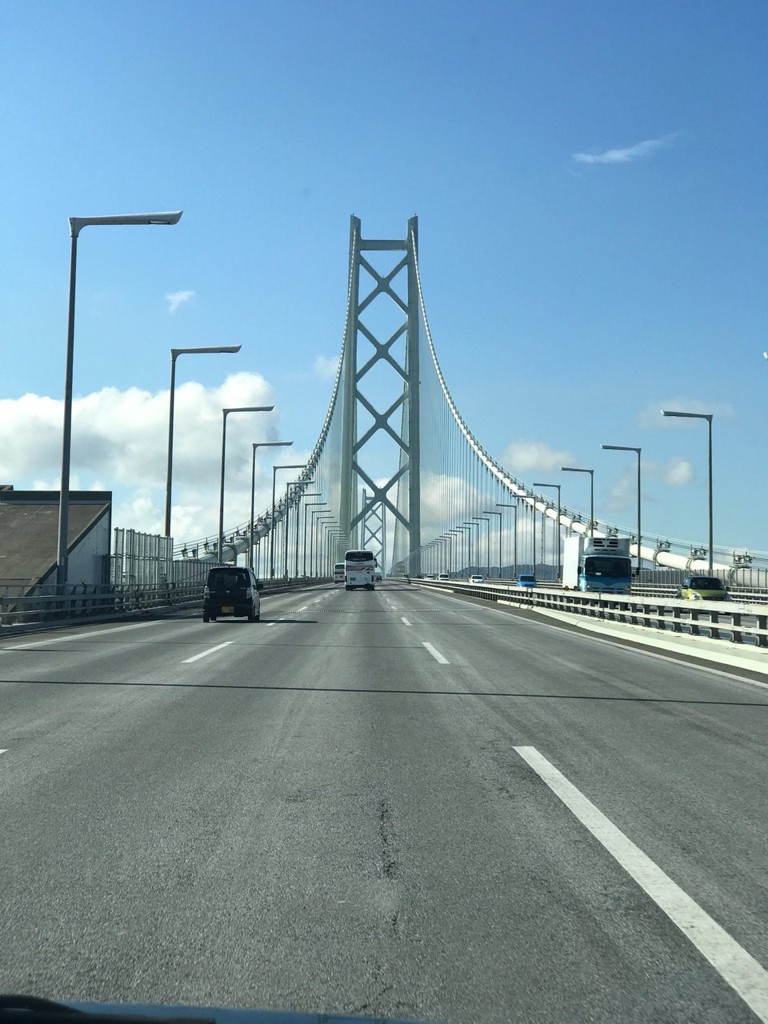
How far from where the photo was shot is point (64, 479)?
25.4 metres

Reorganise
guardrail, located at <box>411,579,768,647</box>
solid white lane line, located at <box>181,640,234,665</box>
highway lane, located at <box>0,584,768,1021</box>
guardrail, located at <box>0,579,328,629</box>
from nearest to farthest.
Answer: highway lane, located at <box>0,584,768,1021</box>, solid white lane line, located at <box>181,640,234,665</box>, guardrail, located at <box>411,579,768,647</box>, guardrail, located at <box>0,579,328,629</box>

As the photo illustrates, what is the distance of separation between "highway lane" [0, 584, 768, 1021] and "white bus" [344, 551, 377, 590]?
70.1 m

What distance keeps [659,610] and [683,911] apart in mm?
22100

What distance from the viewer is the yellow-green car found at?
153 feet

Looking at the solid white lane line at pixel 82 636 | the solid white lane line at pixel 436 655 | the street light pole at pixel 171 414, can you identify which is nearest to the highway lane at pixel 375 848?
the solid white lane line at pixel 436 655

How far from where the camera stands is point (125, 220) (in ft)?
77.0

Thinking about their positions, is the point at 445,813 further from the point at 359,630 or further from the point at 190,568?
the point at 190,568

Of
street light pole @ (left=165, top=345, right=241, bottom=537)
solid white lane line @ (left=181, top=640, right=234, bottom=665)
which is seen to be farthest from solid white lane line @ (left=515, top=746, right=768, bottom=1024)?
street light pole @ (left=165, top=345, right=241, bottom=537)

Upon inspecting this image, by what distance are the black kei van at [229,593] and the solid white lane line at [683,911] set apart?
24087 millimetres

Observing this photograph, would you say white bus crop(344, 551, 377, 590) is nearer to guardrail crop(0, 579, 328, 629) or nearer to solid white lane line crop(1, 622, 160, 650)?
guardrail crop(0, 579, 328, 629)

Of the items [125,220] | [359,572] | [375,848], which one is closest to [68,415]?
[125,220]

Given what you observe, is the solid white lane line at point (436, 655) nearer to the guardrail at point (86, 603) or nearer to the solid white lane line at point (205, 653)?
the solid white lane line at point (205, 653)

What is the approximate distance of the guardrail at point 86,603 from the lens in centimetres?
2495

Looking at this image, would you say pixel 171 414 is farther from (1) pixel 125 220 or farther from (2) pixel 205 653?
(2) pixel 205 653
